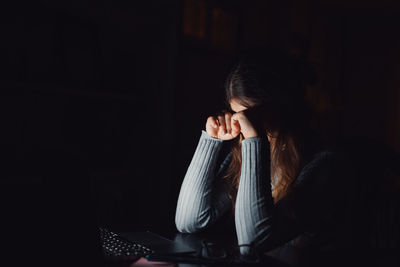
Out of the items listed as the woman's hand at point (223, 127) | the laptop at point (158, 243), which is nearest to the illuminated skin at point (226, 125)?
the woman's hand at point (223, 127)

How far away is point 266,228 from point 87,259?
22.8 inches

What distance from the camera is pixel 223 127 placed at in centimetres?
155

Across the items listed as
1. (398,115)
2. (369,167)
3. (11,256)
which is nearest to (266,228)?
(369,167)

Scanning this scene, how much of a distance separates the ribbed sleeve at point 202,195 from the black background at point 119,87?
0.42ft

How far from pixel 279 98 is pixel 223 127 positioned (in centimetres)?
25

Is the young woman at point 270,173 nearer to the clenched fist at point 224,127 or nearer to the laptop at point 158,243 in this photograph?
the clenched fist at point 224,127

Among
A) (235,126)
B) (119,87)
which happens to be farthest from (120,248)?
(119,87)

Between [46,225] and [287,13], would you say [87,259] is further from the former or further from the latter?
[287,13]

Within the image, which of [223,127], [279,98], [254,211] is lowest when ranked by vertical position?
[254,211]

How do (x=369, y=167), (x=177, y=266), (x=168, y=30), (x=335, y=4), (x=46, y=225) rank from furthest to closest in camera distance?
(x=335, y=4) < (x=168, y=30) < (x=369, y=167) < (x=177, y=266) < (x=46, y=225)

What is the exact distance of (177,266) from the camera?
972mm

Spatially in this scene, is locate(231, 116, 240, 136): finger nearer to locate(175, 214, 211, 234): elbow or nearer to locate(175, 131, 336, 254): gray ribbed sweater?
locate(175, 131, 336, 254): gray ribbed sweater

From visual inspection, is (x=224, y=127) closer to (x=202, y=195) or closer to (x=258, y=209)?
(x=202, y=195)

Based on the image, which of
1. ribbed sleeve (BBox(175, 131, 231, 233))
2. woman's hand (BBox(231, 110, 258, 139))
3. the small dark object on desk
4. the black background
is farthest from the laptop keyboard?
woman's hand (BBox(231, 110, 258, 139))
